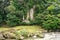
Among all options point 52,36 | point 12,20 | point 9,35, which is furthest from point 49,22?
point 9,35

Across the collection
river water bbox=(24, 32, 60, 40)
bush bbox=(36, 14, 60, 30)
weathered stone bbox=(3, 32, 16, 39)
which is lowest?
river water bbox=(24, 32, 60, 40)

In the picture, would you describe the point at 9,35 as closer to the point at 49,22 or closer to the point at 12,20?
the point at 12,20

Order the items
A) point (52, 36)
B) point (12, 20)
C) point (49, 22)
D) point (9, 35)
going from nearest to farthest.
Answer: point (9, 35) < point (52, 36) < point (49, 22) < point (12, 20)

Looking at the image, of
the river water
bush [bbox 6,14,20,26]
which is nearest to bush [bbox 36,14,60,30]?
the river water

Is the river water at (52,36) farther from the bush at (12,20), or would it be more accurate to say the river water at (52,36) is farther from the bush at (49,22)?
the bush at (12,20)

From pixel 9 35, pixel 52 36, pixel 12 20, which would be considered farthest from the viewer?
pixel 12 20

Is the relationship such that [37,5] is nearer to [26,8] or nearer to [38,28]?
[26,8]

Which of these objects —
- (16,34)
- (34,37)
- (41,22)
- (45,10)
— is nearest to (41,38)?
(34,37)

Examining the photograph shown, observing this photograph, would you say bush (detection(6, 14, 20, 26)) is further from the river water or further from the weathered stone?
the river water

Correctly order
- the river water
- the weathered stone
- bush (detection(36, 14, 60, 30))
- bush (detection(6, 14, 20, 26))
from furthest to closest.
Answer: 1. bush (detection(6, 14, 20, 26))
2. bush (detection(36, 14, 60, 30))
3. the river water
4. the weathered stone

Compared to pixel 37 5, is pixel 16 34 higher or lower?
lower

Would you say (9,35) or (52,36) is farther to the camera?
(52,36)

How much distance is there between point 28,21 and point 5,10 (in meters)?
3.31

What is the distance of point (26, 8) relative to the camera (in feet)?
77.3
